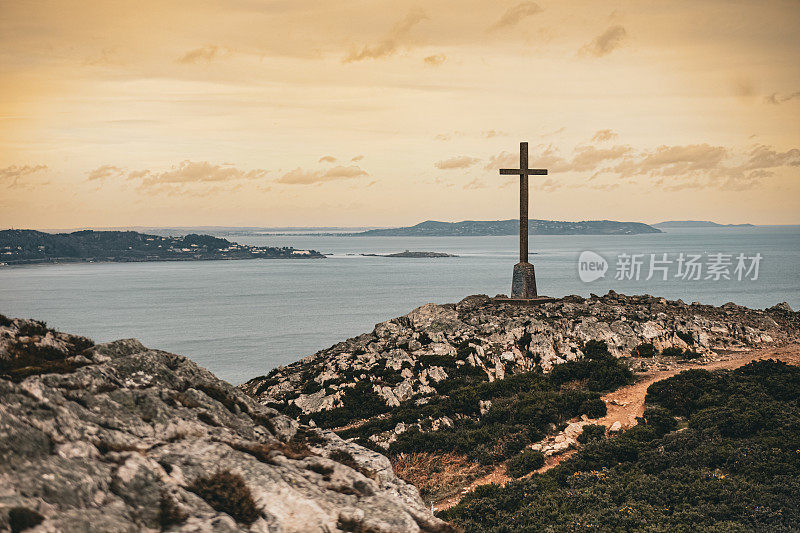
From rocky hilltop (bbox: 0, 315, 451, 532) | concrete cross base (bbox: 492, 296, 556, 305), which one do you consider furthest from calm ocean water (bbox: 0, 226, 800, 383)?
rocky hilltop (bbox: 0, 315, 451, 532)

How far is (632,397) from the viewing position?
22.3 meters

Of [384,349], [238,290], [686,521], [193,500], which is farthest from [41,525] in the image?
[238,290]

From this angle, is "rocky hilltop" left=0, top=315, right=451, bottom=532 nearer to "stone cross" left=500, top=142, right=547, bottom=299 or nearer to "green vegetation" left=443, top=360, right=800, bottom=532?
"green vegetation" left=443, top=360, right=800, bottom=532

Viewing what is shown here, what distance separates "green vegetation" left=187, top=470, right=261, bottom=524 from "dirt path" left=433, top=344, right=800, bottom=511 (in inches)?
361

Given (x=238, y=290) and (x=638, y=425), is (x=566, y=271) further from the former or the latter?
(x=638, y=425)

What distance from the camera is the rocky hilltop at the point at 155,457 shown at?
22.4ft

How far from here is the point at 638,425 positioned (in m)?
19.1

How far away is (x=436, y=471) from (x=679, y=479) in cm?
690

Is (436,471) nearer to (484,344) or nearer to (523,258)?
(484,344)

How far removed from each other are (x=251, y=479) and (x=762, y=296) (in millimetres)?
142441

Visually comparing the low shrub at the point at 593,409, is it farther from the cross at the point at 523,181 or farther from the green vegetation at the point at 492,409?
the cross at the point at 523,181

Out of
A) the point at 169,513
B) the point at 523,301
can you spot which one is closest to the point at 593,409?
the point at 523,301

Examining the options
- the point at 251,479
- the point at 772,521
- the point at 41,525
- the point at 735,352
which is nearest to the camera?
the point at 41,525

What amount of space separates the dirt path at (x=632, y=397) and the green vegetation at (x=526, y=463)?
0.19m
